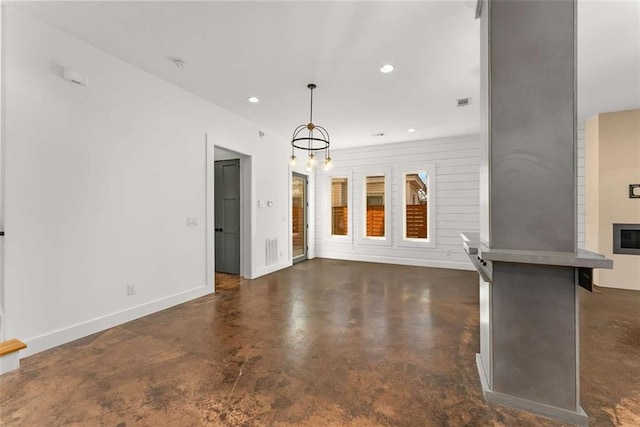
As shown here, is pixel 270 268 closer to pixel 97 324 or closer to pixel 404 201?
pixel 97 324

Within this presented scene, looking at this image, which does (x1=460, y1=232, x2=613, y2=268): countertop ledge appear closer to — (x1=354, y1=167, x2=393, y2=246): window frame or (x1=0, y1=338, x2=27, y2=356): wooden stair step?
(x1=0, y1=338, x2=27, y2=356): wooden stair step

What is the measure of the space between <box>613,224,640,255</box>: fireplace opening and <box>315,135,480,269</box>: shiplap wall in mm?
2108

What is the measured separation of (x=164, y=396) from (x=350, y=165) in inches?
248

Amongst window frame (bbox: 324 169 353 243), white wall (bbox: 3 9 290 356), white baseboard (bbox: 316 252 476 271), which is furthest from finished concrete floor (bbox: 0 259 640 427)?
window frame (bbox: 324 169 353 243)

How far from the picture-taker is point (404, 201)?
22.3ft

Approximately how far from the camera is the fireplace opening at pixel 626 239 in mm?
4555

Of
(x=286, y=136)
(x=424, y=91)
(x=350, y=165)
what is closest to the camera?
(x=424, y=91)

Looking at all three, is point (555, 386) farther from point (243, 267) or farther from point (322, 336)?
point (243, 267)

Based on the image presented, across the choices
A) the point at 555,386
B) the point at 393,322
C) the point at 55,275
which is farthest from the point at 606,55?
the point at 55,275

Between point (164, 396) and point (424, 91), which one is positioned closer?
point (164, 396)

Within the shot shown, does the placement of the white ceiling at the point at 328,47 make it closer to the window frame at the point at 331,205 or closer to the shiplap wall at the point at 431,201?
the shiplap wall at the point at 431,201

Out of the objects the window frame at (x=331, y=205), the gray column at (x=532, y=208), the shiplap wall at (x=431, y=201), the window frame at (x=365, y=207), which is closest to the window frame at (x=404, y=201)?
the shiplap wall at (x=431, y=201)

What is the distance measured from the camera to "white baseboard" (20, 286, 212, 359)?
101 inches

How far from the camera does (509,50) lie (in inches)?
71.2
